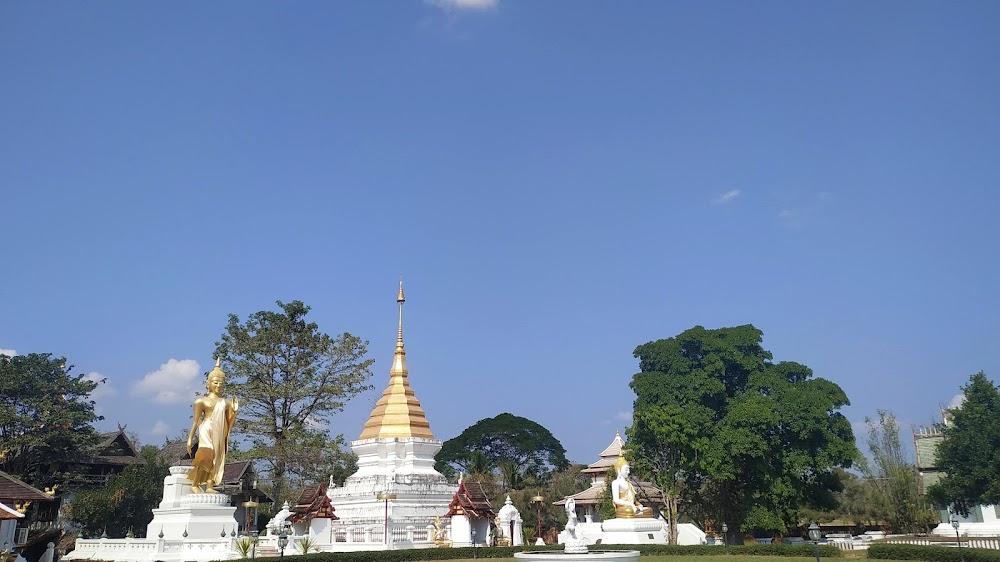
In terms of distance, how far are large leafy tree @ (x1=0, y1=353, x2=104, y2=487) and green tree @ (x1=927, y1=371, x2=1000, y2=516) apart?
41987 millimetres

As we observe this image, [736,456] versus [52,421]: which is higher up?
[52,421]

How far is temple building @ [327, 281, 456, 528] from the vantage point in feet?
121

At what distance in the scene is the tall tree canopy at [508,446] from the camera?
68938 mm

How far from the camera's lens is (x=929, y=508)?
43500mm

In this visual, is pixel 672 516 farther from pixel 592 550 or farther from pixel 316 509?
pixel 316 509

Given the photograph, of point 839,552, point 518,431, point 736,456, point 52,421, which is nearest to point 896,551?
point 839,552

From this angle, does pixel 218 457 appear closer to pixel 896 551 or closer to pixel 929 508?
pixel 896 551

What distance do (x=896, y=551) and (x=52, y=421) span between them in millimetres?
37576

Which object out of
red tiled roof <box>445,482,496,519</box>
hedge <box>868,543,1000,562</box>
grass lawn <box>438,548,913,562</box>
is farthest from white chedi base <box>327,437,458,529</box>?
hedge <box>868,543,1000,562</box>

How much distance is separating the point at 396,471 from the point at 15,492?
57.7ft

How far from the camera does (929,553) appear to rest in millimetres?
22609

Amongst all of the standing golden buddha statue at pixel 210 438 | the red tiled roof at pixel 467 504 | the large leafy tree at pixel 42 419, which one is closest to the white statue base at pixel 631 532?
the red tiled roof at pixel 467 504

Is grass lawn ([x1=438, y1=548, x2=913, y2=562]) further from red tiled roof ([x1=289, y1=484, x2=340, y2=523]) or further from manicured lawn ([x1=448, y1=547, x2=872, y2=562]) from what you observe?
red tiled roof ([x1=289, y1=484, x2=340, y2=523])

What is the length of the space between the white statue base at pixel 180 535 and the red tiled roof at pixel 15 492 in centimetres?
249
